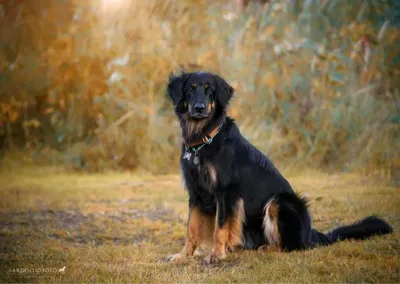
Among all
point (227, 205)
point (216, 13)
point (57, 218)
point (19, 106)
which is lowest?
point (57, 218)

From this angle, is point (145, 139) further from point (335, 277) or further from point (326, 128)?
point (335, 277)

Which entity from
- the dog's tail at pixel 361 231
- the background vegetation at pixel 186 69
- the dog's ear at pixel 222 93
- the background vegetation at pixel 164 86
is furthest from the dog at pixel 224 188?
the background vegetation at pixel 186 69

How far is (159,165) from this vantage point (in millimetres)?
8977

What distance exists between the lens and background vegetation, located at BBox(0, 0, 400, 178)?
909 cm

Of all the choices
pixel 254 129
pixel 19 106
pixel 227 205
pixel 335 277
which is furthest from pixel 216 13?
pixel 335 277

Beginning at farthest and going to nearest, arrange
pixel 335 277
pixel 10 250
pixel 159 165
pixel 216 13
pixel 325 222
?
1. pixel 216 13
2. pixel 159 165
3. pixel 325 222
4. pixel 10 250
5. pixel 335 277

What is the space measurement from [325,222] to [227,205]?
1920 mm

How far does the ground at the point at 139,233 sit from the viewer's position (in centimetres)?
389

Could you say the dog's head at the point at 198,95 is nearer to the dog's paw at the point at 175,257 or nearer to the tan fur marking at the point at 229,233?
the tan fur marking at the point at 229,233

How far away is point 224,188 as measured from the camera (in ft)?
14.2

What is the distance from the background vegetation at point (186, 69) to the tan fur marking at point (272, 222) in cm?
439

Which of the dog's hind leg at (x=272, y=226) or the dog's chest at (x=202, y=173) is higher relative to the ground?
the dog's chest at (x=202, y=173)

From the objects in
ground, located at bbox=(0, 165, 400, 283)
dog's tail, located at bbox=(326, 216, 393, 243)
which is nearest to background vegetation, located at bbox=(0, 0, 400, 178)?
ground, located at bbox=(0, 165, 400, 283)

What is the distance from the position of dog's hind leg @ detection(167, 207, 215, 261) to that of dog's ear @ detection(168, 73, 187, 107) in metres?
0.91
